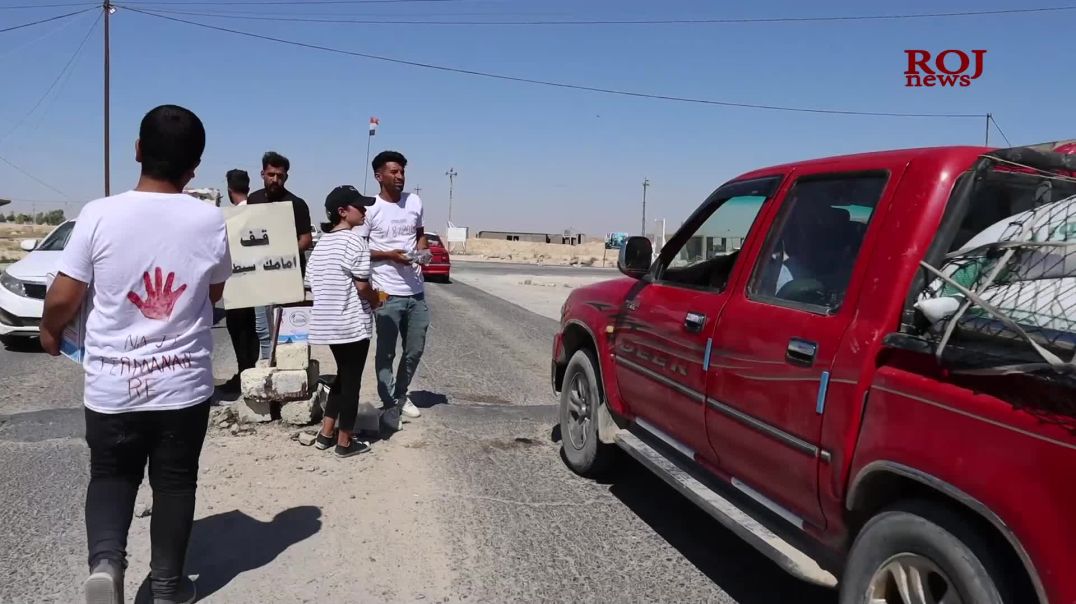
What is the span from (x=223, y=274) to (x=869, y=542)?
2535 millimetres

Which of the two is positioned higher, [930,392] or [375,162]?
[375,162]

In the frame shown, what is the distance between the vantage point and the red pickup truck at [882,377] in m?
2.21

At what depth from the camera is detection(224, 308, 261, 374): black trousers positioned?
6.84 m

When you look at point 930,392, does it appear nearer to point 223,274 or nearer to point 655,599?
point 655,599

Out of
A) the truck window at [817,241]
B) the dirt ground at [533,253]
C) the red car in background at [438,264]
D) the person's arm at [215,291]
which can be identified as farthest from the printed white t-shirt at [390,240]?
the dirt ground at [533,253]

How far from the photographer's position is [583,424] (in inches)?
213

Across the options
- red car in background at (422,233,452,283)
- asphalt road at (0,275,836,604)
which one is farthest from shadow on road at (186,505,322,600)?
red car in background at (422,233,452,283)

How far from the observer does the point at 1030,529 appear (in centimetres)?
212

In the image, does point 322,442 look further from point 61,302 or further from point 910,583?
point 910,583

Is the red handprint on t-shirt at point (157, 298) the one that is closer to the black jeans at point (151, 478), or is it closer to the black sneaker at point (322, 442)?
the black jeans at point (151, 478)

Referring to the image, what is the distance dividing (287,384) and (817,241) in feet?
13.1

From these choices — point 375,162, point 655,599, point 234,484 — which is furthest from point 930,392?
point 375,162

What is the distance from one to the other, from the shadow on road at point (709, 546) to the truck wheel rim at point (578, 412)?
12.3 inches

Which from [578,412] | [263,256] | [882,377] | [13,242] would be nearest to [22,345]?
[263,256]
